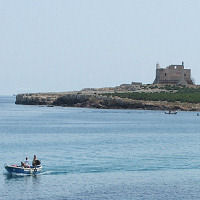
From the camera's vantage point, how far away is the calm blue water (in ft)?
167

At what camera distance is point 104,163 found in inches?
2596

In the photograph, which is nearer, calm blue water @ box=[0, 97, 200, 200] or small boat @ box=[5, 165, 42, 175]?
calm blue water @ box=[0, 97, 200, 200]

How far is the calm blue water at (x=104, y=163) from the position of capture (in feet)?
167

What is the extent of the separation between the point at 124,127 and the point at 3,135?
89.4ft

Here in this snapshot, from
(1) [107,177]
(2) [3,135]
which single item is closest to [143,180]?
(1) [107,177]

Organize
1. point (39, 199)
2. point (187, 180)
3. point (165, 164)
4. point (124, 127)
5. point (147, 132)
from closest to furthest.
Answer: point (39, 199)
point (187, 180)
point (165, 164)
point (147, 132)
point (124, 127)

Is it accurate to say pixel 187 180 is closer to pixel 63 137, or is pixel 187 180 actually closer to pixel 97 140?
pixel 97 140

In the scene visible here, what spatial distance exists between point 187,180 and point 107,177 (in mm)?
7028

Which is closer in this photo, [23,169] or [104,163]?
[23,169]

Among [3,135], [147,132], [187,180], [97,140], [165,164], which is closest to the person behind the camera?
[187,180]

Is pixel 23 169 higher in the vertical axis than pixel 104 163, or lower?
lower

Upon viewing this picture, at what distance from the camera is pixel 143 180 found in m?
56.2

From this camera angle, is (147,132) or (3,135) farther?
(147,132)

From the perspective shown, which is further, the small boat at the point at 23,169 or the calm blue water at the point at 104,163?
the small boat at the point at 23,169
